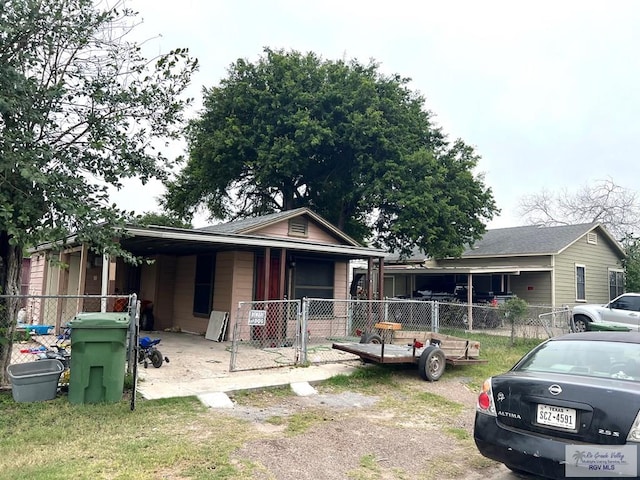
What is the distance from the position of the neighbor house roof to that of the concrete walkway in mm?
14175

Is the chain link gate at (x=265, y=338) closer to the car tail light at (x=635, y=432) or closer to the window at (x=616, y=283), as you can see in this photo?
the car tail light at (x=635, y=432)

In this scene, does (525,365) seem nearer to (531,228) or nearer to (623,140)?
(531,228)

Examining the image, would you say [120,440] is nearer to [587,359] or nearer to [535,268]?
[587,359]

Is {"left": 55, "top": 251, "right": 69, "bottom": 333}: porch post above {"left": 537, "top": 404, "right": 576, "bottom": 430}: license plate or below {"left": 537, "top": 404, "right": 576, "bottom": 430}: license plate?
above

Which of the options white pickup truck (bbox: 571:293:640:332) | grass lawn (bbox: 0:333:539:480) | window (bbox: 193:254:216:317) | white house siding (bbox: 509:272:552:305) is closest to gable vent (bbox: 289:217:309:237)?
window (bbox: 193:254:216:317)

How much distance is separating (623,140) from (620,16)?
20646 millimetres

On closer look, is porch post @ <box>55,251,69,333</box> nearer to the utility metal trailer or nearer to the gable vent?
the gable vent

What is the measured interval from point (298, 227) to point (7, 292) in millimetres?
7873

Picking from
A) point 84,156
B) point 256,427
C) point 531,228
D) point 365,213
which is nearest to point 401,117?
point 365,213

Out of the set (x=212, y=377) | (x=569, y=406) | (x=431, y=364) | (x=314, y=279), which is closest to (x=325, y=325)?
(x=314, y=279)

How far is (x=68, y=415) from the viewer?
5340 mm

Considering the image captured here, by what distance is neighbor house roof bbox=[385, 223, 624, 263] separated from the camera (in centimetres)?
2009

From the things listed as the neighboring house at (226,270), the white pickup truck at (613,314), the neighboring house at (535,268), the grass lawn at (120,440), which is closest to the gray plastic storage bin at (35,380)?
the grass lawn at (120,440)

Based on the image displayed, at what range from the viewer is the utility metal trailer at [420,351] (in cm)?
798
